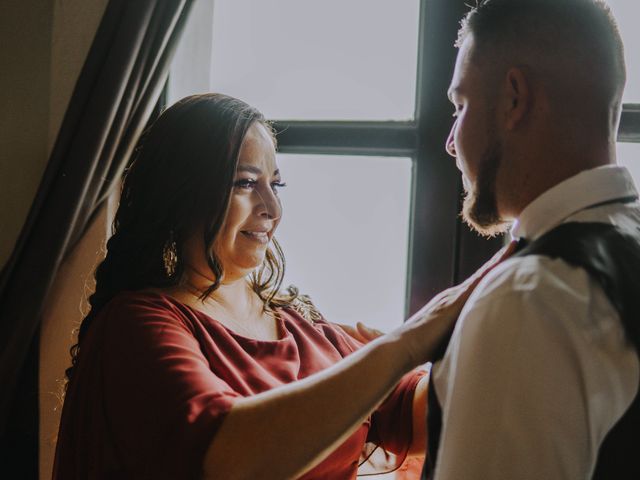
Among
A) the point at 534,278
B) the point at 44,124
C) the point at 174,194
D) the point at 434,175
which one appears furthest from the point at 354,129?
the point at 534,278

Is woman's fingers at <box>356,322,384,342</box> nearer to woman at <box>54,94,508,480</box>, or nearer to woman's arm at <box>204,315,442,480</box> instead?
woman at <box>54,94,508,480</box>

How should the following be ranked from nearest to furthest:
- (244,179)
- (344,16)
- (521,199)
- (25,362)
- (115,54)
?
(521,199)
(244,179)
(115,54)
(25,362)
(344,16)

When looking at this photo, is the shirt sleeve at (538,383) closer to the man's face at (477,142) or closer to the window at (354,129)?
the man's face at (477,142)

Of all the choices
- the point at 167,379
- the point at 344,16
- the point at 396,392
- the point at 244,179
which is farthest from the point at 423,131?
the point at 167,379

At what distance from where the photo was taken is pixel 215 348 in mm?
1142

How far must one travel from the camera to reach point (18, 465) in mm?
1692

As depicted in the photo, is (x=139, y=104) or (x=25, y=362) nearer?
(x=139, y=104)

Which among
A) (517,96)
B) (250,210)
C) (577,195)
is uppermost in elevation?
(517,96)

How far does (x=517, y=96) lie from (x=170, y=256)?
29.8 inches

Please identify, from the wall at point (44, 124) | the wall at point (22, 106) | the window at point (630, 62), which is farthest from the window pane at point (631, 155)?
the wall at point (22, 106)

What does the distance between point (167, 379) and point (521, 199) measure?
2.01 feet

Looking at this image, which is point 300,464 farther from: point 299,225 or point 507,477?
point 299,225

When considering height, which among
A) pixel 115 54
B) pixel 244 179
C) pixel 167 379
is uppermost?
pixel 115 54

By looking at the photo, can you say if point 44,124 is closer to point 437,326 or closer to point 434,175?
point 434,175
